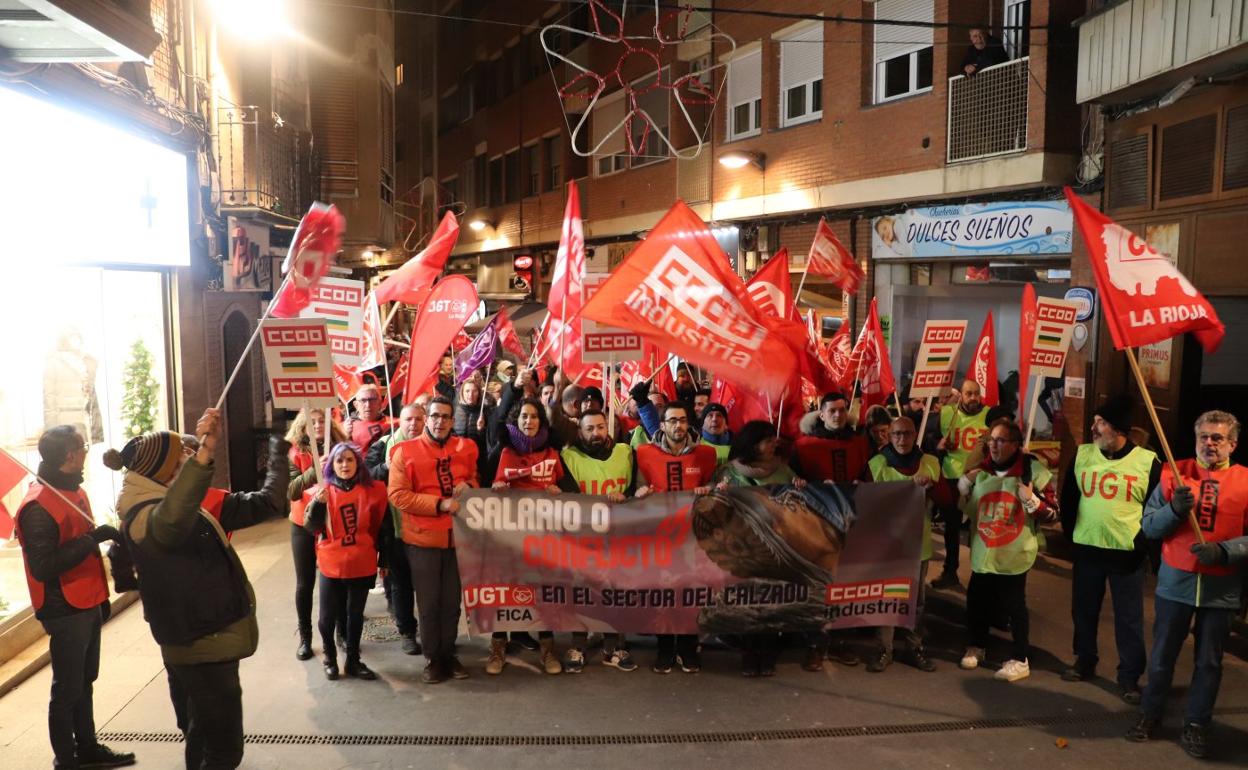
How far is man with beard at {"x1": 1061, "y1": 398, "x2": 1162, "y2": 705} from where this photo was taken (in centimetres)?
612

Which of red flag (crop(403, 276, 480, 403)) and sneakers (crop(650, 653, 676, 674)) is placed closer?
sneakers (crop(650, 653, 676, 674))

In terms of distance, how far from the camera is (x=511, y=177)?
103ft

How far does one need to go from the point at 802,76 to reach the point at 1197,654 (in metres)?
14.1

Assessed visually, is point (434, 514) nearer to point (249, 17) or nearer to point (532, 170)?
point (249, 17)

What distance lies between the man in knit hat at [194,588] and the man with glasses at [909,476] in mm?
4364

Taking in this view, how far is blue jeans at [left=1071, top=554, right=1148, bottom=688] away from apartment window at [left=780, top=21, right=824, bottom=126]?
12.2 metres

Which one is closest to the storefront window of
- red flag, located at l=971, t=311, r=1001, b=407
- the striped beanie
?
the striped beanie

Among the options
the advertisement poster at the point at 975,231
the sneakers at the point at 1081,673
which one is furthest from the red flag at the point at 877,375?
the advertisement poster at the point at 975,231

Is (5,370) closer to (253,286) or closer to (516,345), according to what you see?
(253,286)

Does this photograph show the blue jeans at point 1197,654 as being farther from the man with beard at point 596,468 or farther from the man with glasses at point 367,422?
the man with glasses at point 367,422

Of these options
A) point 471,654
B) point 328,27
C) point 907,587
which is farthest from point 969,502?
point 328,27

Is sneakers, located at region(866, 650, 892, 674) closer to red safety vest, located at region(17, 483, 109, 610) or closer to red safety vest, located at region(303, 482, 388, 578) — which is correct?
red safety vest, located at region(303, 482, 388, 578)

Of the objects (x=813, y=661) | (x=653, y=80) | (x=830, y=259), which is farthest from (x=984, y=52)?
(x=653, y=80)

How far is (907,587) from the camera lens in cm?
678
